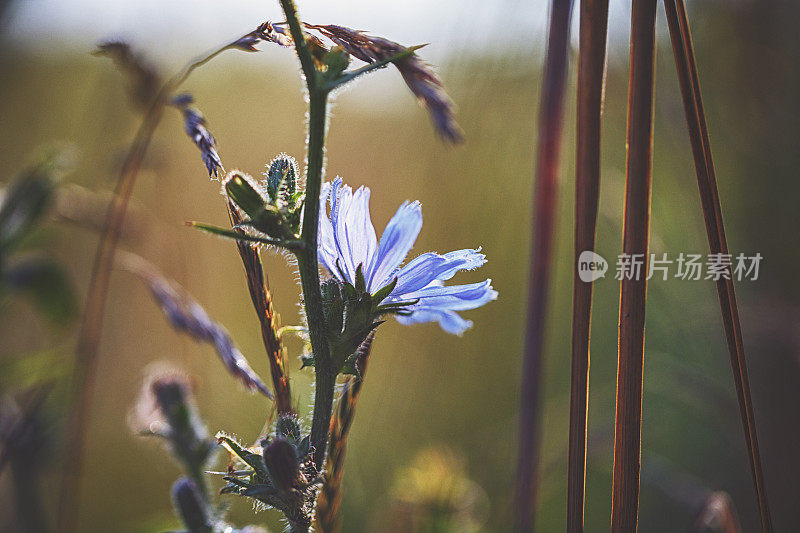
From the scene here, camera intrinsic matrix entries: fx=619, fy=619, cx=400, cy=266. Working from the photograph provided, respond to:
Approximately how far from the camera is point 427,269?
49cm

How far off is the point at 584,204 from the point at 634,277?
0.06m

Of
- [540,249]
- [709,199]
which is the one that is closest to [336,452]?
[540,249]

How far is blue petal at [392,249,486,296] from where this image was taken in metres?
0.48

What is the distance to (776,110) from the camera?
1.35m

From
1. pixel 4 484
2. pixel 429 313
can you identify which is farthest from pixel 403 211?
pixel 4 484

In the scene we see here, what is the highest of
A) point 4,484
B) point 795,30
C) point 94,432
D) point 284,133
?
point 795,30

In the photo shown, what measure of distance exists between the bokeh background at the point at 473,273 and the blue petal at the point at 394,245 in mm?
554

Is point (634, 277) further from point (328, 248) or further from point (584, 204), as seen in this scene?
point (328, 248)

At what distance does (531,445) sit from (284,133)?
1.60 metres

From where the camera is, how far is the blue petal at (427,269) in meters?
0.48

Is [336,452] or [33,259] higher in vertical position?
[33,259]

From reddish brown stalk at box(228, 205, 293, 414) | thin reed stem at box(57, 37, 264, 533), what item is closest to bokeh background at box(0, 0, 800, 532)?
thin reed stem at box(57, 37, 264, 533)

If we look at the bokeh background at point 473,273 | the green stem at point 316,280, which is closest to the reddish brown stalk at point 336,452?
the green stem at point 316,280

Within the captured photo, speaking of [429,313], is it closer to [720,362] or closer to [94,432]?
[720,362]
